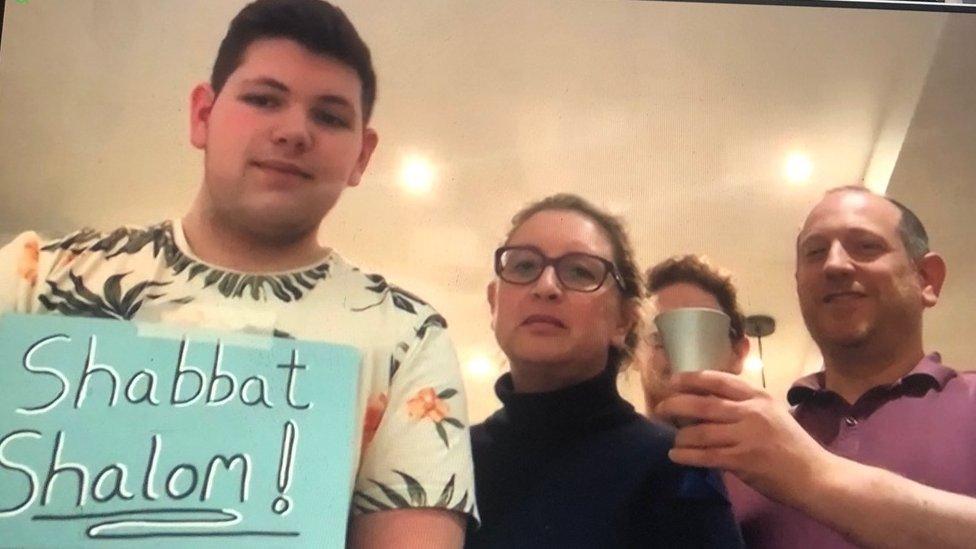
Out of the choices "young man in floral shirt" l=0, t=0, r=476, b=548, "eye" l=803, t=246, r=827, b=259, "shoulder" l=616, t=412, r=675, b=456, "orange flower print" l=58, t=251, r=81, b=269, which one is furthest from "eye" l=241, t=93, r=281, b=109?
"eye" l=803, t=246, r=827, b=259

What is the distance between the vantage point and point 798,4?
997 millimetres

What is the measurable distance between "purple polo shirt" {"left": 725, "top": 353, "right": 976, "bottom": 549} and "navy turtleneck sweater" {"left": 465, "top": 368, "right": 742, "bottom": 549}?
0.04 meters

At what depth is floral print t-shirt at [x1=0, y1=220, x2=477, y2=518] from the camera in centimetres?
78

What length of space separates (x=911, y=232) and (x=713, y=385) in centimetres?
33

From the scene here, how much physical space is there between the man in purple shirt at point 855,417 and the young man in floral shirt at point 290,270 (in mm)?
226

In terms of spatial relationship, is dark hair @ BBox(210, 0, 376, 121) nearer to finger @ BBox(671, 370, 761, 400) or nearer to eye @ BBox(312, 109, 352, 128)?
eye @ BBox(312, 109, 352, 128)

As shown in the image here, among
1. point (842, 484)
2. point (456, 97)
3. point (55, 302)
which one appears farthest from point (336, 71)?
point (842, 484)

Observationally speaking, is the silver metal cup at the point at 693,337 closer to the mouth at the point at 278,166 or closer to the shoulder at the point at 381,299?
the shoulder at the point at 381,299

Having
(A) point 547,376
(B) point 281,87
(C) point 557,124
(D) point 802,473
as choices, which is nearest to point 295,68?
(B) point 281,87

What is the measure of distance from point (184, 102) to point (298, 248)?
20 centimetres

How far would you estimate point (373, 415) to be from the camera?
2.60 ft

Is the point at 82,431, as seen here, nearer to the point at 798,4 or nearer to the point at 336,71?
the point at 336,71

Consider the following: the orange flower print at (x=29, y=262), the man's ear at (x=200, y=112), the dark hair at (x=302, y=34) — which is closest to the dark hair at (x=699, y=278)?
the dark hair at (x=302, y=34)

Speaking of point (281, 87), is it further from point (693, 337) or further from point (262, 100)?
point (693, 337)
